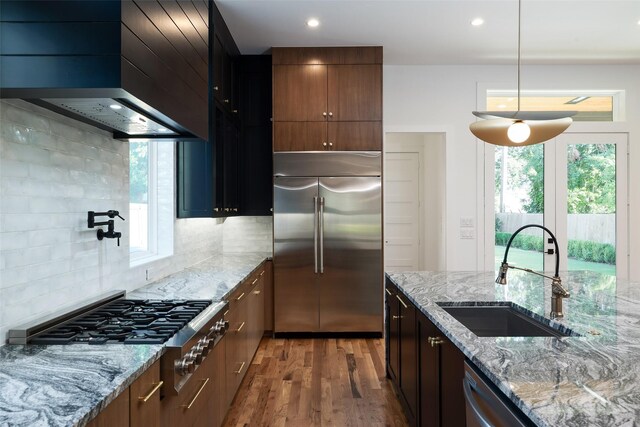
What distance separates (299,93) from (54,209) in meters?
2.92

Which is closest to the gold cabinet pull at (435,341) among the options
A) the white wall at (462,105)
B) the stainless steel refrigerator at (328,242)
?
the stainless steel refrigerator at (328,242)

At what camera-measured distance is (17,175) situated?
5.30ft

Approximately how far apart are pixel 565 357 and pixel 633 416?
39 cm

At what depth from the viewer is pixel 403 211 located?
19.6ft

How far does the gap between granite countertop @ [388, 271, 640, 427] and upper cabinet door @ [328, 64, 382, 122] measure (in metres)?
2.33

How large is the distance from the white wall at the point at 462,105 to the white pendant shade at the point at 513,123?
2176mm

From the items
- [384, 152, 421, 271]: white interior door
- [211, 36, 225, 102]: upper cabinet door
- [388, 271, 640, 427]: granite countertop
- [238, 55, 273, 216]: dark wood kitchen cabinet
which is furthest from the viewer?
[384, 152, 421, 271]: white interior door

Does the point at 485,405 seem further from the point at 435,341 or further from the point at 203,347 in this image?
the point at 203,347

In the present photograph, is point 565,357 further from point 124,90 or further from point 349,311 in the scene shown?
point 349,311

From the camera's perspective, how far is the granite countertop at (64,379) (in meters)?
1.01

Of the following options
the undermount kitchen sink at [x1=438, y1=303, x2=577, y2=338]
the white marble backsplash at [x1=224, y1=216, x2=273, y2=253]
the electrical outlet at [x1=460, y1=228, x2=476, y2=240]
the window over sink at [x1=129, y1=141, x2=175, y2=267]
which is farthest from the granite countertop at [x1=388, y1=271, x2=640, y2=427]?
the white marble backsplash at [x1=224, y1=216, x2=273, y2=253]

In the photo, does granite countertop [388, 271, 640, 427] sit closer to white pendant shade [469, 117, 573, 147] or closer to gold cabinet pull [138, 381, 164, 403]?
white pendant shade [469, 117, 573, 147]

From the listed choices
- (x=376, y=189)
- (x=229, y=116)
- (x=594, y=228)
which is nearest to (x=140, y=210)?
(x=229, y=116)

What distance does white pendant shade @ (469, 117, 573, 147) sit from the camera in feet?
8.39
